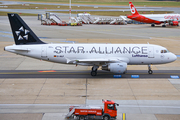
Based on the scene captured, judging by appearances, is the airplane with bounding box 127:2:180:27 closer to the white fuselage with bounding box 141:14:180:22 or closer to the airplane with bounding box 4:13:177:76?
the white fuselage with bounding box 141:14:180:22

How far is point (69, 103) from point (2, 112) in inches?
211

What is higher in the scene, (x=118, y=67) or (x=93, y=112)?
(x=118, y=67)

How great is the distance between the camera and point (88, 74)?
1153 inches

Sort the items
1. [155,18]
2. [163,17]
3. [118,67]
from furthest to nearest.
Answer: [163,17]
[155,18]
[118,67]

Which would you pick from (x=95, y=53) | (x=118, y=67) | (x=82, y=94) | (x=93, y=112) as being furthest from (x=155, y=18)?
(x=93, y=112)

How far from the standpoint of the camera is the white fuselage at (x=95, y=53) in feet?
92.2

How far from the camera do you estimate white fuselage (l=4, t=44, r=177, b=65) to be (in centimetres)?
2809

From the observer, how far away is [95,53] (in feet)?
93.1

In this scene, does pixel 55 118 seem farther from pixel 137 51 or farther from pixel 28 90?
pixel 137 51

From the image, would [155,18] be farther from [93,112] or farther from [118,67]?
[93,112]

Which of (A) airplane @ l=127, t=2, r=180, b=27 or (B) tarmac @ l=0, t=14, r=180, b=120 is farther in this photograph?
(A) airplane @ l=127, t=2, r=180, b=27

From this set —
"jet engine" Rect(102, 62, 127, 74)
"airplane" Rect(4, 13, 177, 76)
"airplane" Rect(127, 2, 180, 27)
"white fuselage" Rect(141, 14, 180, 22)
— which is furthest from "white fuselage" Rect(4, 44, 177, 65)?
"white fuselage" Rect(141, 14, 180, 22)

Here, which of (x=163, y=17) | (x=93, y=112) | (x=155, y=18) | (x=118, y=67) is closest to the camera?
(x=93, y=112)

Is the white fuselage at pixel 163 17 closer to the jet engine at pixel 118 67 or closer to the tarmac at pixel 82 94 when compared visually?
the tarmac at pixel 82 94
